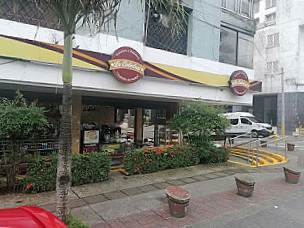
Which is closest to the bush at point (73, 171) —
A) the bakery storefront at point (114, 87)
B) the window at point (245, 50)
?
the bakery storefront at point (114, 87)

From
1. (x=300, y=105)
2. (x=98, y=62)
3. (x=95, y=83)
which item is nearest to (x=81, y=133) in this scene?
(x=95, y=83)

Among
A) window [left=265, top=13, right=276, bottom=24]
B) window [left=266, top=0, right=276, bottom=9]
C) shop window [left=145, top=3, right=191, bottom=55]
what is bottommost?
shop window [left=145, top=3, right=191, bottom=55]

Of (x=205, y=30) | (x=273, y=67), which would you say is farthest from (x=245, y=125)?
(x=205, y=30)

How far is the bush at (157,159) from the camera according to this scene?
730cm

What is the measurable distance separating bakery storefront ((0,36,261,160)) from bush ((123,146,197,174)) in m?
2.27

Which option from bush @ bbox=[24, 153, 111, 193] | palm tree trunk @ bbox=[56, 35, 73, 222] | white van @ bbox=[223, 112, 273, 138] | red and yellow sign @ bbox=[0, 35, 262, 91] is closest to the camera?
palm tree trunk @ bbox=[56, 35, 73, 222]

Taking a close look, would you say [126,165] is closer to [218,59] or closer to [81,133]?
[81,133]

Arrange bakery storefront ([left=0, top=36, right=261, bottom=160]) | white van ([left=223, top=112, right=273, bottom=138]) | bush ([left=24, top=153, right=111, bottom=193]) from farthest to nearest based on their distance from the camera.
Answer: white van ([left=223, top=112, right=273, bottom=138])
bakery storefront ([left=0, top=36, right=261, bottom=160])
bush ([left=24, top=153, right=111, bottom=193])

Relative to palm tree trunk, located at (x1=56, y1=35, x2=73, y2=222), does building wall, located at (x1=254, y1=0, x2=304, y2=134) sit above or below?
above

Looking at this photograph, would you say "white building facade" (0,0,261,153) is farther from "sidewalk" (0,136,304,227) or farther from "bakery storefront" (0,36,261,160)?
"sidewalk" (0,136,304,227)

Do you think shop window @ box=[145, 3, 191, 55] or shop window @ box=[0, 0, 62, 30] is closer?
shop window @ box=[0, 0, 62, 30]

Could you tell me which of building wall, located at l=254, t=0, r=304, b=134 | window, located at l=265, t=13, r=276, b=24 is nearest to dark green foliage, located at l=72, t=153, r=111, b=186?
building wall, located at l=254, t=0, r=304, b=134

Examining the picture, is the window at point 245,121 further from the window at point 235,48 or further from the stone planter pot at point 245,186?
the stone planter pot at point 245,186

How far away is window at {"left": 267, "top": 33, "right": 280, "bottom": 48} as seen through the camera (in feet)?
92.3
